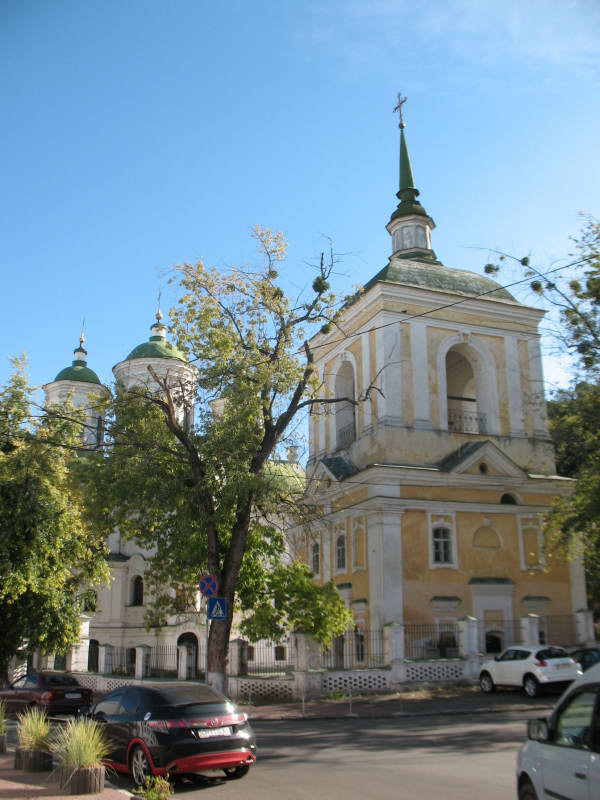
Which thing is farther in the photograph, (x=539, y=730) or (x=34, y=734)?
(x=34, y=734)

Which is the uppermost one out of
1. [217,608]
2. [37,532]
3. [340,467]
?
[340,467]

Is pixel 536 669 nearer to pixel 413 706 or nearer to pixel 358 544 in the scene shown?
pixel 413 706

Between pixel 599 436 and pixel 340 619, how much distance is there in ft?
30.2

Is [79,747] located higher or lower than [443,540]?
lower

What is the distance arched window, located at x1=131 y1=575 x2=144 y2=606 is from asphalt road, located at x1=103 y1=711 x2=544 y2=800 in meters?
25.7

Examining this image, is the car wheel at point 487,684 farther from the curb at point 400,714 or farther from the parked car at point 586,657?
the curb at point 400,714

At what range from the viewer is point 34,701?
64.5 feet

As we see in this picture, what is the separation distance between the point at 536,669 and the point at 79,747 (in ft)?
46.4

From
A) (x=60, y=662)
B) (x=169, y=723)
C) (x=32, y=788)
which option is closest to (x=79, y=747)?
(x=32, y=788)

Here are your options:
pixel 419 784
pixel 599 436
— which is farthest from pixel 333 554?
pixel 419 784

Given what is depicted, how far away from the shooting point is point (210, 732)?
9773mm

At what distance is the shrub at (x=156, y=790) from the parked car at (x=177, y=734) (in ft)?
1.71

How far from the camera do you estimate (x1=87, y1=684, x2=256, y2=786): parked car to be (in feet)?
31.2

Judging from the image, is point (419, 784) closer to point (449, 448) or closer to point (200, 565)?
point (200, 565)
